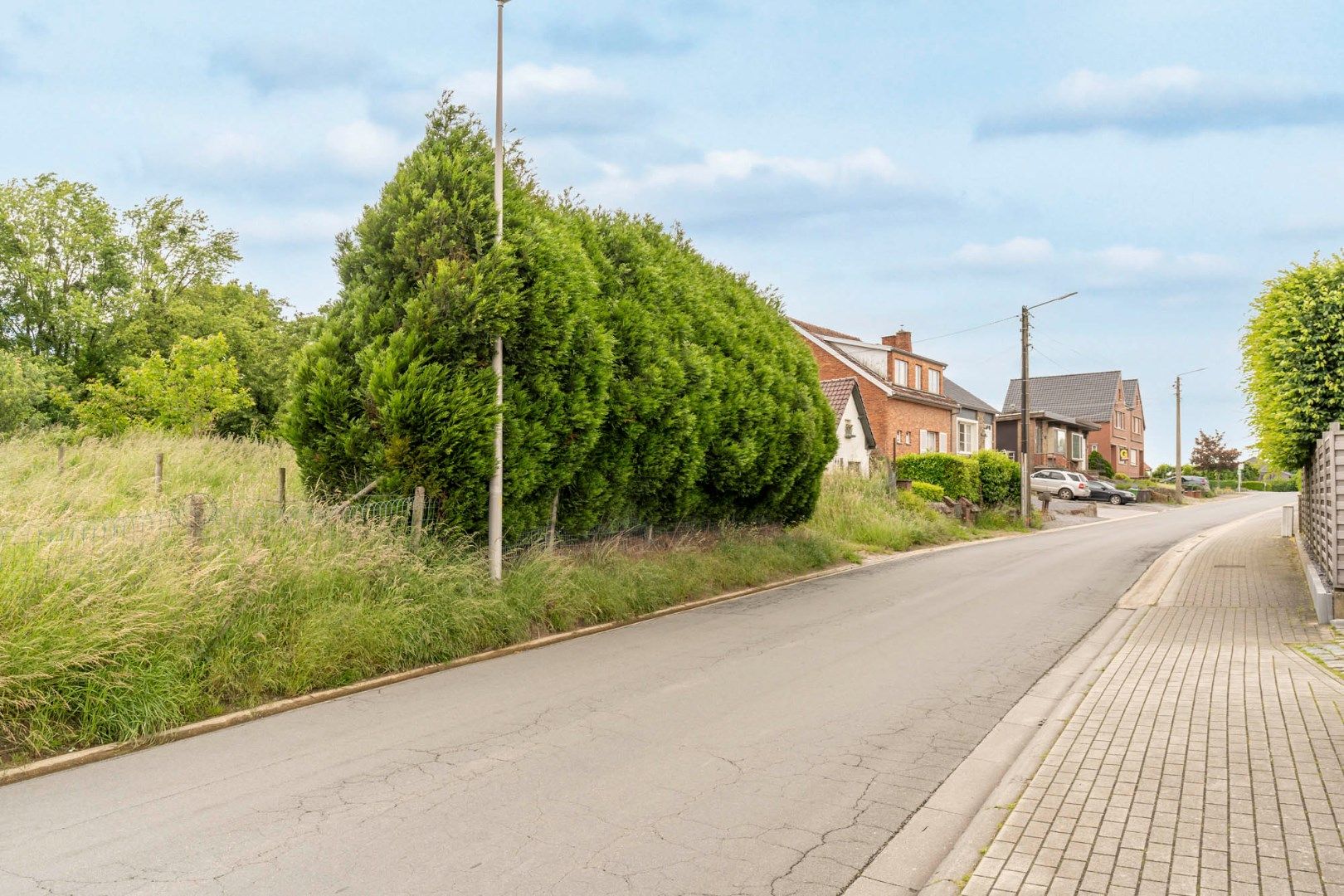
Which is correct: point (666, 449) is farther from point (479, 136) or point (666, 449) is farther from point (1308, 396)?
point (1308, 396)

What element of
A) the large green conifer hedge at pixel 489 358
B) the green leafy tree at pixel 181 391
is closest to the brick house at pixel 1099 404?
the green leafy tree at pixel 181 391

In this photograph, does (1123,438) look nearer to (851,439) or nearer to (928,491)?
(851,439)

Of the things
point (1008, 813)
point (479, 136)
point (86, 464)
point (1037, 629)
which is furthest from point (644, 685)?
point (86, 464)

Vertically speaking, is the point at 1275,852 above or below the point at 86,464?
below

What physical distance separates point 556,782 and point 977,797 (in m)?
2.49

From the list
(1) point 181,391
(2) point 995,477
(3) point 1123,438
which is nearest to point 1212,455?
(3) point 1123,438

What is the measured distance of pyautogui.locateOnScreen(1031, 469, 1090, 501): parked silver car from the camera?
51.7m

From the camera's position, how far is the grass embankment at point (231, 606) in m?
6.11

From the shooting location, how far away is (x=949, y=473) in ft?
106

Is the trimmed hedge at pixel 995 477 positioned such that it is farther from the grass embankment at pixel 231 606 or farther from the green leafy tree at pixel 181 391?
the green leafy tree at pixel 181 391

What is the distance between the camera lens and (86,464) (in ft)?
49.9

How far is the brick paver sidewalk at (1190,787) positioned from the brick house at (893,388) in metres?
32.6

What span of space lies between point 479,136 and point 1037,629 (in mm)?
9409

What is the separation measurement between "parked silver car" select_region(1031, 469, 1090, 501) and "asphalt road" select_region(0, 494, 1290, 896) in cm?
4570
